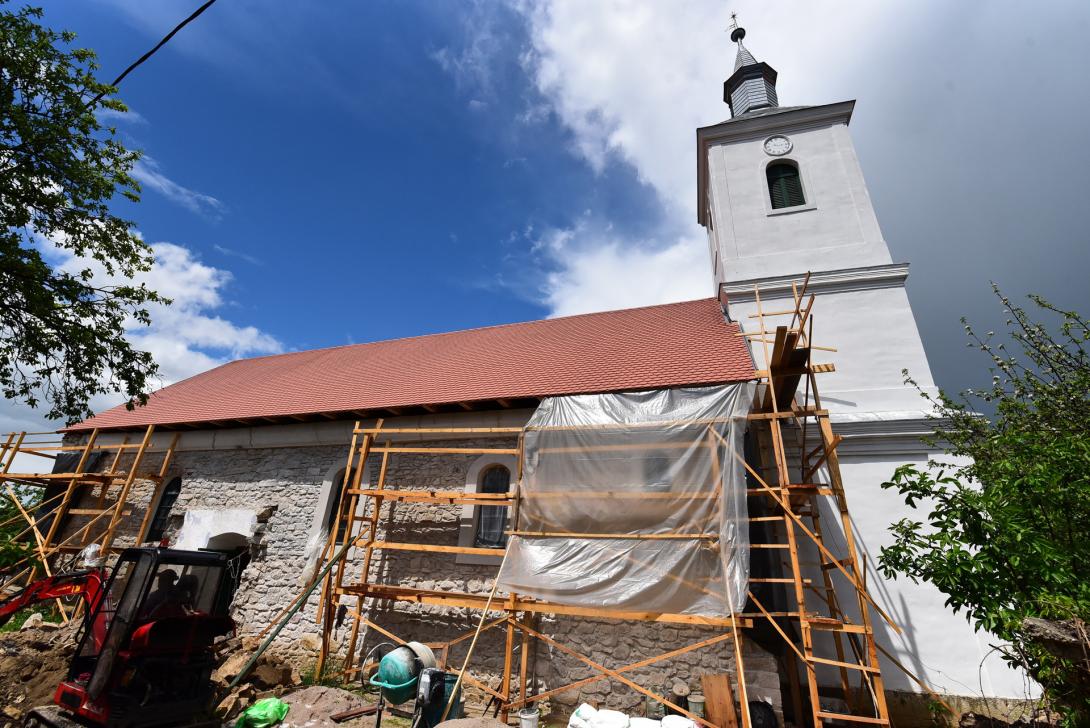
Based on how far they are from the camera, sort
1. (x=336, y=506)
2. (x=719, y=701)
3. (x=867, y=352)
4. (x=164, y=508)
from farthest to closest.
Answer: (x=164, y=508)
(x=336, y=506)
(x=867, y=352)
(x=719, y=701)

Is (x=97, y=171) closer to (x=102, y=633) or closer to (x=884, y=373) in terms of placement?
(x=102, y=633)

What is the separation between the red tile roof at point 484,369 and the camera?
29.9 ft

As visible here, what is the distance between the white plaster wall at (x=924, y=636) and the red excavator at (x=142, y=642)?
924 cm

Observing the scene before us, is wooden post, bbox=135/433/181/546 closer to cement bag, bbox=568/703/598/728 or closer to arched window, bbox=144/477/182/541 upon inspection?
arched window, bbox=144/477/182/541

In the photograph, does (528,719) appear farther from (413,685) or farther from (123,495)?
(123,495)

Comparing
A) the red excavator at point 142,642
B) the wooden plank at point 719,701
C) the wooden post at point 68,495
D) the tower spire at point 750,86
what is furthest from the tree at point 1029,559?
the wooden post at point 68,495

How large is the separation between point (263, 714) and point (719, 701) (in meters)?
5.70

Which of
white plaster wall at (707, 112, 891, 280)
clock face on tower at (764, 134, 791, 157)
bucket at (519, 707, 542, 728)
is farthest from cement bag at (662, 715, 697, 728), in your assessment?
clock face on tower at (764, 134, 791, 157)

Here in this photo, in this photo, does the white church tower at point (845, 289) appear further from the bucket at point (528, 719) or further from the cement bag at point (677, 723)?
the bucket at point (528, 719)

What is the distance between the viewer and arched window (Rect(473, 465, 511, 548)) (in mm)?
8672

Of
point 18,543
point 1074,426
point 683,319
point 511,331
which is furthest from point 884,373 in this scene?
point 18,543

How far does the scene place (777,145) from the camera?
41.1ft

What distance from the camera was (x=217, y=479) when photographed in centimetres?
1113

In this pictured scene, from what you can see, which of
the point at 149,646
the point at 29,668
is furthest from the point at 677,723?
the point at 29,668
